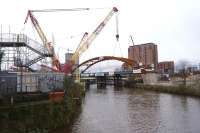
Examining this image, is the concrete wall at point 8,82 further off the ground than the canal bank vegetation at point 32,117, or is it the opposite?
the concrete wall at point 8,82

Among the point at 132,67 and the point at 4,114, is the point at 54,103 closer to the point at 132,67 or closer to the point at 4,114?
the point at 4,114

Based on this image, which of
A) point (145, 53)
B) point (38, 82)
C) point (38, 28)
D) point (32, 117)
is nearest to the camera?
point (32, 117)

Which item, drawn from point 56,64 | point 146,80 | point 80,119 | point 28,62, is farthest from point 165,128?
point 146,80

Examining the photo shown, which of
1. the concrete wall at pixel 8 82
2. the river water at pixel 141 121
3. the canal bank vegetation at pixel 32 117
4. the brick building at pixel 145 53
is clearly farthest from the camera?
the brick building at pixel 145 53

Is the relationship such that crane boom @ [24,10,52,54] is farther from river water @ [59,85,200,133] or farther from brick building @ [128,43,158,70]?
brick building @ [128,43,158,70]

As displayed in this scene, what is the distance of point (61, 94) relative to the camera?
1000 inches

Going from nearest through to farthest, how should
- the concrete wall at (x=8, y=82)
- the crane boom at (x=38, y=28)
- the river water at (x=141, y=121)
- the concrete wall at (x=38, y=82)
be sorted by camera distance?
the concrete wall at (x=8, y=82) < the river water at (x=141, y=121) < the concrete wall at (x=38, y=82) < the crane boom at (x=38, y=28)

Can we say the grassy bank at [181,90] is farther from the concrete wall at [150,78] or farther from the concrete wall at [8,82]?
the concrete wall at [8,82]

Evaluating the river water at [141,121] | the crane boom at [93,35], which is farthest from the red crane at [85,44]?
the river water at [141,121]

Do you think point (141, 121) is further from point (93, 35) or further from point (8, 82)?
point (93, 35)

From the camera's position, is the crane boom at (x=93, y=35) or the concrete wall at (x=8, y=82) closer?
the concrete wall at (x=8, y=82)

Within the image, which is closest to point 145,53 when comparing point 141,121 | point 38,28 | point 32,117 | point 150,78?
point 150,78

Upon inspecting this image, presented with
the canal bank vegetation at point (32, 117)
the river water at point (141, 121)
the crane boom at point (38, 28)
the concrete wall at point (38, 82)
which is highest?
the crane boom at point (38, 28)

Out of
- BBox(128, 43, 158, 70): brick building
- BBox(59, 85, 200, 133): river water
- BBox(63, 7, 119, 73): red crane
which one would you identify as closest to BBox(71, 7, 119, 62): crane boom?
BBox(63, 7, 119, 73): red crane
